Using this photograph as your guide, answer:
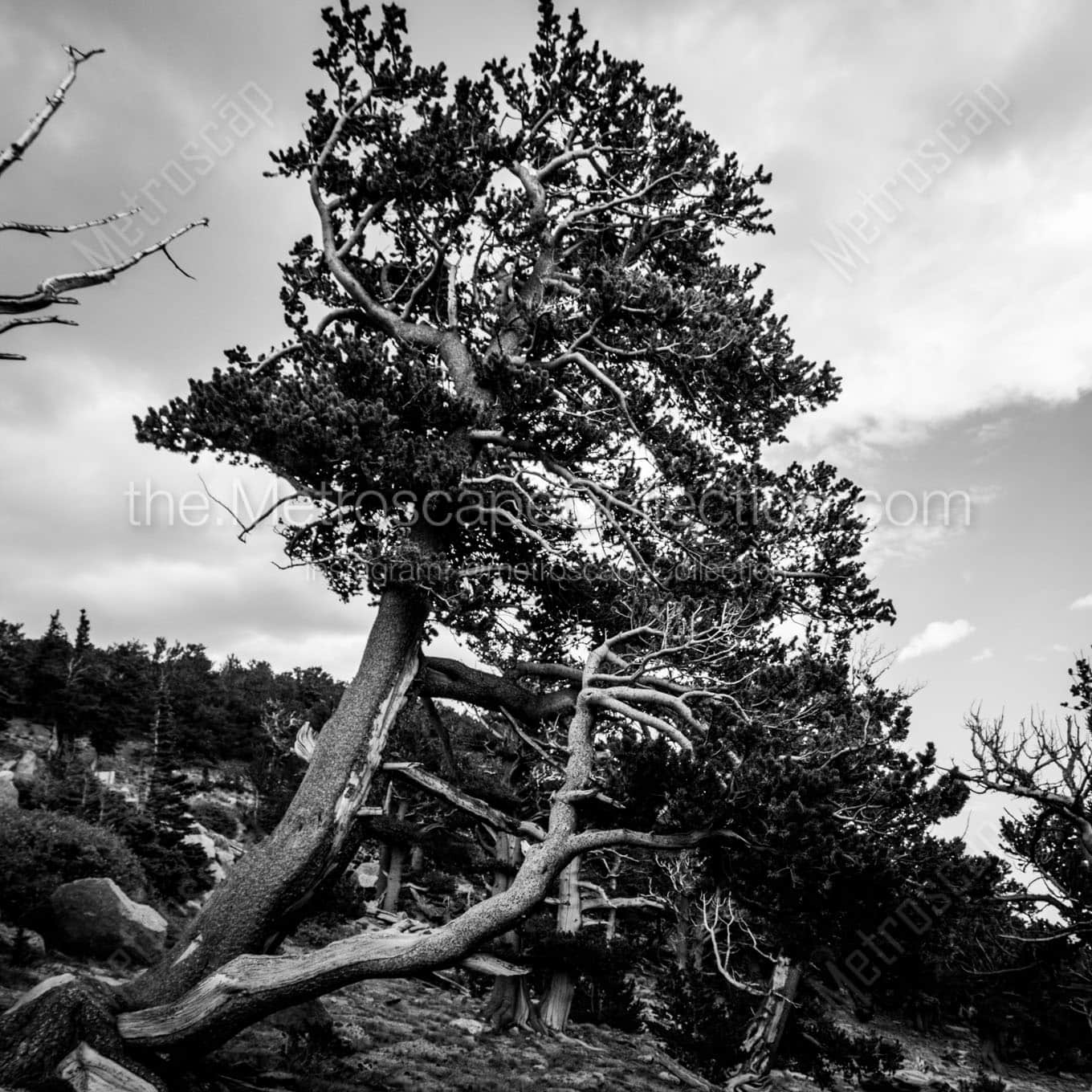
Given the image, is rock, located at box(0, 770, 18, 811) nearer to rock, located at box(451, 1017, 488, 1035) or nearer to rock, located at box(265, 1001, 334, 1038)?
rock, located at box(451, 1017, 488, 1035)

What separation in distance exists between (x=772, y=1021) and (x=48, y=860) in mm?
A: 13917

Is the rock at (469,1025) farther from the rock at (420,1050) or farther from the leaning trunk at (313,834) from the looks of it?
the leaning trunk at (313,834)

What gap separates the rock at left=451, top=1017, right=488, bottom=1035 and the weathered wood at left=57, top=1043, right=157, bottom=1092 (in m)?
9.97

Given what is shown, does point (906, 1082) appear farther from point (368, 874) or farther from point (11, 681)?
point (11, 681)

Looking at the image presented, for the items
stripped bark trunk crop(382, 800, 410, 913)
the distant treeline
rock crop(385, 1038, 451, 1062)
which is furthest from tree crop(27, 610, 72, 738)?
rock crop(385, 1038, 451, 1062)

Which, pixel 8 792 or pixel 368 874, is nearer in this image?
pixel 8 792

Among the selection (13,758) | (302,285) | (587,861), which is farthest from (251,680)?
(302,285)

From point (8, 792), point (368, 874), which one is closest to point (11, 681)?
point (368, 874)

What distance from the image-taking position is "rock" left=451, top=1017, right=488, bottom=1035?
47.4 ft

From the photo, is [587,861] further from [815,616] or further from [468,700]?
[815,616]

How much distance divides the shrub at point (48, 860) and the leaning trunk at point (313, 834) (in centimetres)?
426

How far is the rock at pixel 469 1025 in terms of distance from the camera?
14.4 meters

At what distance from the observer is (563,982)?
16.2m

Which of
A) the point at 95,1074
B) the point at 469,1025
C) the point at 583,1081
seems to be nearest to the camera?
the point at 95,1074
